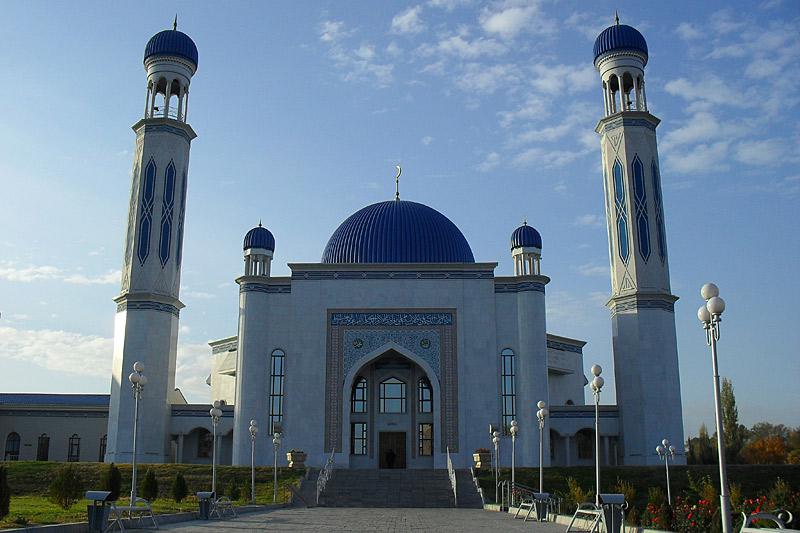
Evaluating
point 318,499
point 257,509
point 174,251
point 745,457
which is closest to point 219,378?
point 174,251

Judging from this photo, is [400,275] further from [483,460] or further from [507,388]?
[483,460]

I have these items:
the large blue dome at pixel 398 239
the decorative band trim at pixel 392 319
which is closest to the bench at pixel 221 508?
the decorative band trim at pixel 392 319

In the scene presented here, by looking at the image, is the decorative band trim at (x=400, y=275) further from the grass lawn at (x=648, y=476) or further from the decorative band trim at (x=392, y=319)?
the grass lawn at (x=648, y=476)

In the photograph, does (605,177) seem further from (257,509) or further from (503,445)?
(257,509)

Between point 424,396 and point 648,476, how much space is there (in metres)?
7.57

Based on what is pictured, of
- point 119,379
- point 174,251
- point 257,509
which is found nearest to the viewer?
point 257,509

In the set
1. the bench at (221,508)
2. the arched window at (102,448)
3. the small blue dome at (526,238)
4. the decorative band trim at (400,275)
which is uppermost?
the small blue dome at (526,238)

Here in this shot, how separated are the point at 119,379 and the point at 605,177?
15.8m

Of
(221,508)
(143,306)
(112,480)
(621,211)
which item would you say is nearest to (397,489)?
(221,508)

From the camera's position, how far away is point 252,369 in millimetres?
24531

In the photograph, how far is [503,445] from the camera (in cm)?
2388

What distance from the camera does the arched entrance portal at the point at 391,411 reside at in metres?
24.7

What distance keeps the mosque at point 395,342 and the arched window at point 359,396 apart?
0.03m

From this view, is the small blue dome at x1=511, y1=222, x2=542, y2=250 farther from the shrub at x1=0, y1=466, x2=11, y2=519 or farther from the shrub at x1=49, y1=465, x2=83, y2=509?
the shrub at x1=0, y1=466, x2=11, y2=519
